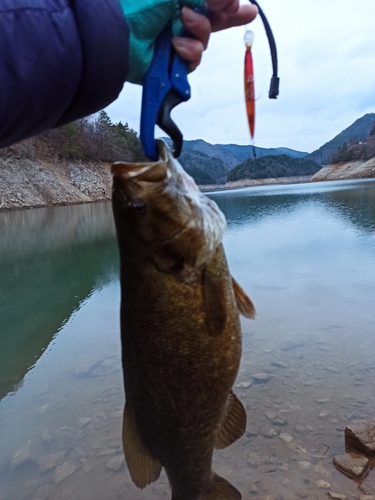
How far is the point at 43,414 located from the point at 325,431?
298 centimetres

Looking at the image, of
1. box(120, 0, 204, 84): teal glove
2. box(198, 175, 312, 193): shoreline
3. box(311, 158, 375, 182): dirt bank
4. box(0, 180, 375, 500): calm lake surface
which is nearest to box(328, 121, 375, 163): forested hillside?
box(311, 158, 375, 182): dirt bank

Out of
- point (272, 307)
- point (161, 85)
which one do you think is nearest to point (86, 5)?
point (161, 85)

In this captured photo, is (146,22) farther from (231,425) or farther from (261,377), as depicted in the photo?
(261,377)

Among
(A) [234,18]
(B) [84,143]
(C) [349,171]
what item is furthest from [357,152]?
(A) [234,18]

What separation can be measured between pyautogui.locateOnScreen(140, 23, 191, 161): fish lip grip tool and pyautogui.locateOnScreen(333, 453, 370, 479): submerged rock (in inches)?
119

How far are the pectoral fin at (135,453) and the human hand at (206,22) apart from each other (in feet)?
5.41

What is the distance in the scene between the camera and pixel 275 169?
127 metres

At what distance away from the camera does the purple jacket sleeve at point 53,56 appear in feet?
5.69

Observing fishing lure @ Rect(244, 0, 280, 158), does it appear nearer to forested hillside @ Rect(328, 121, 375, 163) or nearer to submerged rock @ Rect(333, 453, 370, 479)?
submerged rock @ Rect(333, 453, 370, 479)

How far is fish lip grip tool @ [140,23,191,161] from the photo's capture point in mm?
1781

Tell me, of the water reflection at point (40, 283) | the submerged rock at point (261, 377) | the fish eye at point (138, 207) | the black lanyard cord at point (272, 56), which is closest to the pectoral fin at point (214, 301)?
the fish eye at point (138, 207)

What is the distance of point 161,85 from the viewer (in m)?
1.82

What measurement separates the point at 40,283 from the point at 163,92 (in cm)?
965

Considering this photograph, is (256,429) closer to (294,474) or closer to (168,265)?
(294,474)
